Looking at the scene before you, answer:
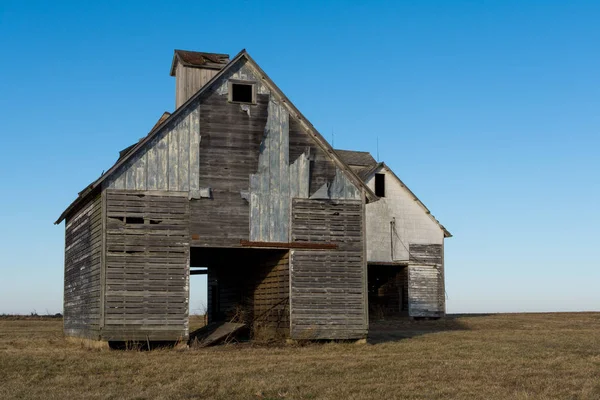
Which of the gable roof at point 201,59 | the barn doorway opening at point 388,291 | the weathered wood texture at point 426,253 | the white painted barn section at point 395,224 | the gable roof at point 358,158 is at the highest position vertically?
the gable roof at point 201,59

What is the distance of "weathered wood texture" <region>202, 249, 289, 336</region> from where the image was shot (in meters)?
27.4

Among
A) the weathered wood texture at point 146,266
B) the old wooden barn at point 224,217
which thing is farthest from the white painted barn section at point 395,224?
the weathered wood texture at point 146,266

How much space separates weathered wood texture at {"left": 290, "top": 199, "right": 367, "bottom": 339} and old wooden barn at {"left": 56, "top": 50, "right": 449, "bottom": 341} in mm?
35

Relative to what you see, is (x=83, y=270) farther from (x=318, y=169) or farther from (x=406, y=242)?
(x=406, y=242)

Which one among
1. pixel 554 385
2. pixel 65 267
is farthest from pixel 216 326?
pixel 554 385

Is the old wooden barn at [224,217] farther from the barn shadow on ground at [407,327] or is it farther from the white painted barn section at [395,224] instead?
the white painted barn section at [395,224]

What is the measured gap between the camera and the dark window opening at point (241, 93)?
86.7ft

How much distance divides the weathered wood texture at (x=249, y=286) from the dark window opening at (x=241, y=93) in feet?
A: 16.6

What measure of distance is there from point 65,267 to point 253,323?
8564 mm

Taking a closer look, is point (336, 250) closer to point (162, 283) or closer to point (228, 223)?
point (228, 223)

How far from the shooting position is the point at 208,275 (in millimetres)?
37625

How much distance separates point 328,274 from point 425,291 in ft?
60.6

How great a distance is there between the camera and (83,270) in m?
27.7

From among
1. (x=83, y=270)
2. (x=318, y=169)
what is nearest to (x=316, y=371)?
(x=318, y=169)
